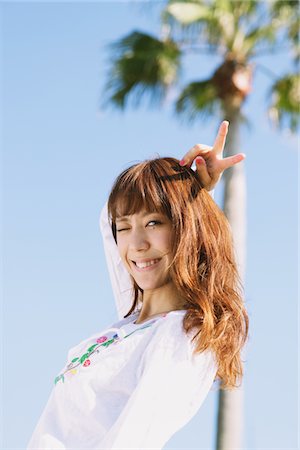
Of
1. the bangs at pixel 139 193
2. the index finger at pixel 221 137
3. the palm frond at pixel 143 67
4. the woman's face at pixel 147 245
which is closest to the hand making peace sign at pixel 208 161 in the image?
the index finger at pixel 221 137

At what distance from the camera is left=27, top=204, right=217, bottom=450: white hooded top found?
6.95ft

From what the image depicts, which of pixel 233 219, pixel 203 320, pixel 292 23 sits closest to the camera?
pixel 203 320

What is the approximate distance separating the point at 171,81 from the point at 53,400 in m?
9.01

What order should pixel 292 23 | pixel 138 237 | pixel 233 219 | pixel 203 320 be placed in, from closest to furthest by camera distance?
pixel 203 320, pixel 138 237, pixel 233 219, pixel 292 23

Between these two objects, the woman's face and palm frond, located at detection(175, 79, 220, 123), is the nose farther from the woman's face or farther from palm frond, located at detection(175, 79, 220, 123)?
palm frond, located at detection(175, 79, 220, 123)

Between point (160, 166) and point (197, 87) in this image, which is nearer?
point (160, 166)

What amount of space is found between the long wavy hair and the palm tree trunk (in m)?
4.88

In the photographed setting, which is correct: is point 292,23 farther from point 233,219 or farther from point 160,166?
point 160,166

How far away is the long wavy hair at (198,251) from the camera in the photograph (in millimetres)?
2348

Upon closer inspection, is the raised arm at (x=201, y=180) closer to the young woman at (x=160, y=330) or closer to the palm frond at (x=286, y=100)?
Answer: the young woman at (x=160, y=330)

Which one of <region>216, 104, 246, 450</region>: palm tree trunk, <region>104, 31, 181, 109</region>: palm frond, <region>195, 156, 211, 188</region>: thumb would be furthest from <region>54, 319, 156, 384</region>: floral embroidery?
<region>104, 31, 181, 109</region>: palm frond

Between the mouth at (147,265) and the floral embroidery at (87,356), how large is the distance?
6.9 inches

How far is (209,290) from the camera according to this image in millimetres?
2383

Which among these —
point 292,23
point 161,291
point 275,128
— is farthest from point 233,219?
point 161,291
